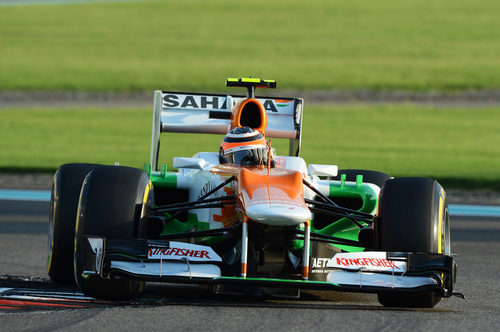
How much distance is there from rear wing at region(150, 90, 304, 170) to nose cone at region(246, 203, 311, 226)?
3.47m

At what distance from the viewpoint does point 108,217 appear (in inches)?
278

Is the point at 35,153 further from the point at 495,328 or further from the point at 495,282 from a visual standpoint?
the point at 495,328

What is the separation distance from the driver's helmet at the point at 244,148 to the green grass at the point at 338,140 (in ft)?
33.9

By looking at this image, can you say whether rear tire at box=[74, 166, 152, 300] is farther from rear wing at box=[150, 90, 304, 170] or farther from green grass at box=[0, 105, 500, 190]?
green grass at box=[0, 105, 500, 190]

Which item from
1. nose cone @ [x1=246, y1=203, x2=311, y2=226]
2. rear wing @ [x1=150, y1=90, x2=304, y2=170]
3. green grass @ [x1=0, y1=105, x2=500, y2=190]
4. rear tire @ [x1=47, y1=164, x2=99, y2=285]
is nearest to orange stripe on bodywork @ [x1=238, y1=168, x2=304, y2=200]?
nose cone @ [x1=246, y1=203, x2=311, y2=226]

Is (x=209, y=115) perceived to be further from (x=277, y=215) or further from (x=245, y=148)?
(x=277, y=215)

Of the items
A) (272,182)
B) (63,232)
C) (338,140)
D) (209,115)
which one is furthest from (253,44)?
(272,182)

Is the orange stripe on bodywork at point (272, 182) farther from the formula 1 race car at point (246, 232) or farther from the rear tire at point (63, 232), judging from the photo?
the rear tire at point (63, 232)

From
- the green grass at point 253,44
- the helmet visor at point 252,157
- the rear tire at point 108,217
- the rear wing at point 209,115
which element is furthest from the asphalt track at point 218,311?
the green grass at point 253,44

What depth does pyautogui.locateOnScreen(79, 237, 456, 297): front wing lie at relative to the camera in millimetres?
6625

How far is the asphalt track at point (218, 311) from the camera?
6.03 m

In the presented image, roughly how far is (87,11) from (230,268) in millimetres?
52877

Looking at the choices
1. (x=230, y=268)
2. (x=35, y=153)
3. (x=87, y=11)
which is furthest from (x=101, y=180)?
(x=87, y=11)

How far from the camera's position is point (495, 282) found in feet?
29.9
